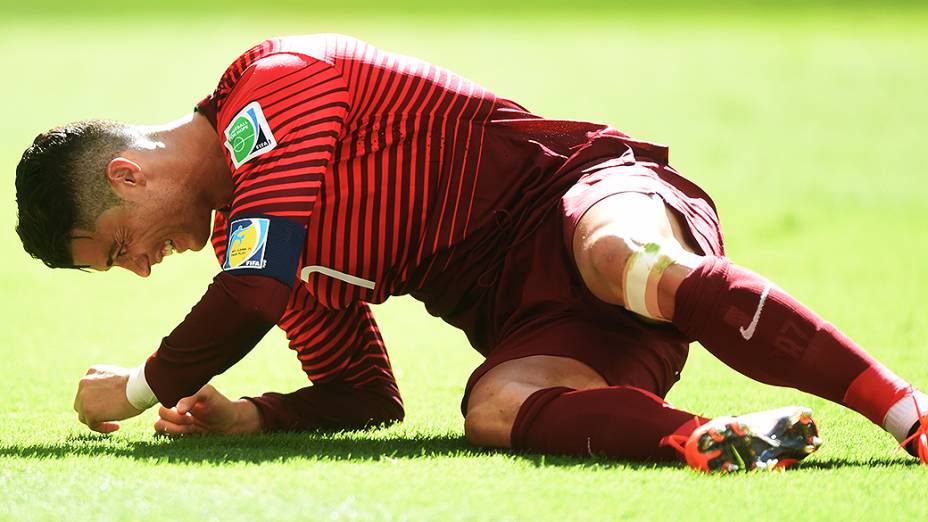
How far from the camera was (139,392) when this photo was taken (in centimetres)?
298

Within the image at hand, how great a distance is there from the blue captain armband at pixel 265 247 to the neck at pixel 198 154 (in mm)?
308

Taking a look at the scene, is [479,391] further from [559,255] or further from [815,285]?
[815,285]

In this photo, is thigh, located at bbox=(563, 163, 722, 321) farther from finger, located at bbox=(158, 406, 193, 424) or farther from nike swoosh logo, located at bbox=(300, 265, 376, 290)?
finger, located at bbox=(158, 406, 193, 424)

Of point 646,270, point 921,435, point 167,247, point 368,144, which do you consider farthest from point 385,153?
point 921,435

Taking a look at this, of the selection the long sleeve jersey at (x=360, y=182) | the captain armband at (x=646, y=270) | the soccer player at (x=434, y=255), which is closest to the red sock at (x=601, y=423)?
the soccer player at (x=434, y=255)

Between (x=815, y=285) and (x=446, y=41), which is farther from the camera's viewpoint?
(x=446, y=41)

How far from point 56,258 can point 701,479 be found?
1.50 meters

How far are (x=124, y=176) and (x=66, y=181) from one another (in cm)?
12

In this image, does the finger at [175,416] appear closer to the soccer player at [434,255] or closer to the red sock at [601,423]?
the soccer player at [434,255]

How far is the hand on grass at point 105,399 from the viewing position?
3.03 meters

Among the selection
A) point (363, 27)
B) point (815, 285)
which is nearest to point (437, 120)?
point (815, 285)

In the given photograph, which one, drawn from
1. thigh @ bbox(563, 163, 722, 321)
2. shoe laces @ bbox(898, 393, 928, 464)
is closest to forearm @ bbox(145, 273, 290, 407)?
thigh @ bbox(563, 163, 722, 321)

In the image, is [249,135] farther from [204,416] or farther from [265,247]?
[204,416]

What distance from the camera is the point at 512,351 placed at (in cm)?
304
